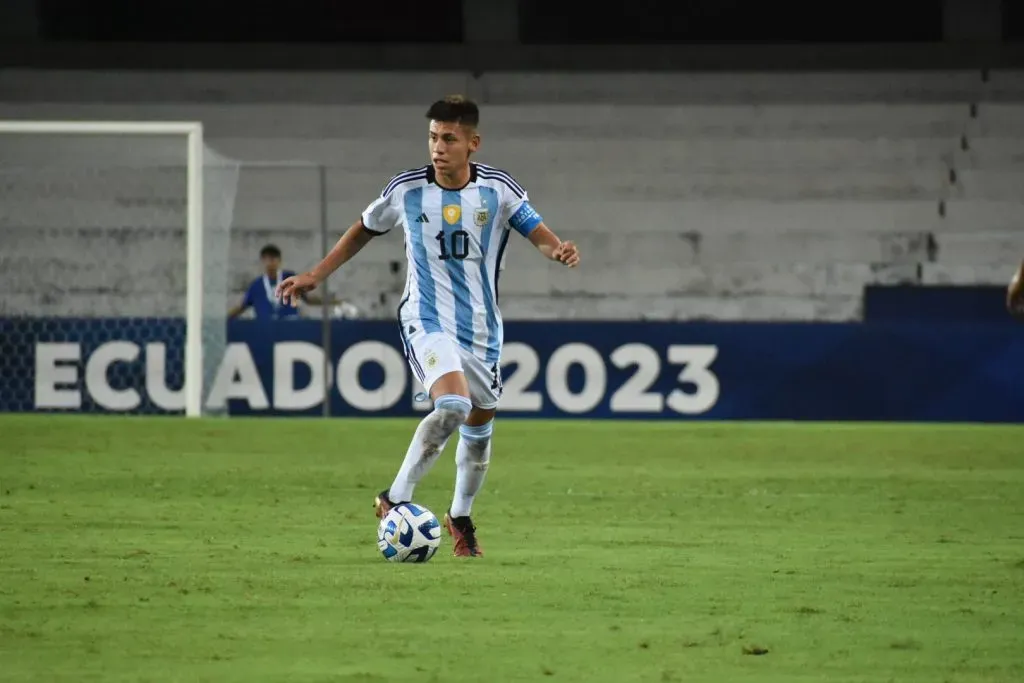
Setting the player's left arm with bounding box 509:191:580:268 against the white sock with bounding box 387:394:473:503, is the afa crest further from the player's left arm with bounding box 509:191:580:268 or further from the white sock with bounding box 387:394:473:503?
the white sock with bounding box 387:394:473:503

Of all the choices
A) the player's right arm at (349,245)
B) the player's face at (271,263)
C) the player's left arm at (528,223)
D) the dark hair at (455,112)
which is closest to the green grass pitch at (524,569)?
the player's right arm at (349,245)

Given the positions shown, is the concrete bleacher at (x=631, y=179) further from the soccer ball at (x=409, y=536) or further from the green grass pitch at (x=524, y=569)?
the soccer ball at (x=409, y=536)

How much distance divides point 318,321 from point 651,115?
606cm

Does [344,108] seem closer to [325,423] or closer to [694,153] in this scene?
[694,153]

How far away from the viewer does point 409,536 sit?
24.1 ft

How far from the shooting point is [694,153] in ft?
72.7

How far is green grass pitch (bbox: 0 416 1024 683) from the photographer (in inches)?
204

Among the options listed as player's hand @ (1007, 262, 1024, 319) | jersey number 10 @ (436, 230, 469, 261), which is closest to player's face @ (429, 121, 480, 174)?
jersey number 10 @ (436, 230, 469, 261)

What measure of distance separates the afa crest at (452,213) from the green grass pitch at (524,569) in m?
1.38

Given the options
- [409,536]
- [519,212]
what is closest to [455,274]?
[519,212]

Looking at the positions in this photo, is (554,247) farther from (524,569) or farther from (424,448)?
(524,569)

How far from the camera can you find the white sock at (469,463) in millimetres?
7781

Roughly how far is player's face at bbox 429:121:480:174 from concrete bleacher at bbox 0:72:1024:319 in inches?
520

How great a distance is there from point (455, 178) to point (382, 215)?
0.35 metres
